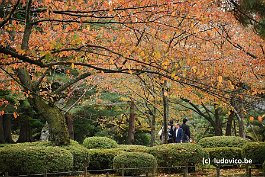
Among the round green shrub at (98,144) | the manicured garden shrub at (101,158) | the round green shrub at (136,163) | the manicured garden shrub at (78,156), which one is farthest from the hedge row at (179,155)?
the round green shrub at (98,144)

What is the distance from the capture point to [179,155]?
1398 centimetres

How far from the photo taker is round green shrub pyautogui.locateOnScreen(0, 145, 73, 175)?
11.9m

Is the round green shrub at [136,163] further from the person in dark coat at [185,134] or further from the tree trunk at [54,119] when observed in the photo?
the person in dark coat at [185,134]

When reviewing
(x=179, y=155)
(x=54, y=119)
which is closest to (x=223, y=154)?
(x=179, y=155)

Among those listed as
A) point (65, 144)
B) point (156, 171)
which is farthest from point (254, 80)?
point (65, 144)

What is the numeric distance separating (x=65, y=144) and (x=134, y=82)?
24.9 feet

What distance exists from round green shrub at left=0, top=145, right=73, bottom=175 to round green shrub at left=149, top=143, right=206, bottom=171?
398cm

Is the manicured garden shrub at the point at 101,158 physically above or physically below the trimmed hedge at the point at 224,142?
below

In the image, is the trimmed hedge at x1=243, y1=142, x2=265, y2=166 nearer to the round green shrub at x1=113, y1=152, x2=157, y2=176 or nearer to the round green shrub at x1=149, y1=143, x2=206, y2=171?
the round green shrub at x1=149, y1=143, x2=206, y2=171

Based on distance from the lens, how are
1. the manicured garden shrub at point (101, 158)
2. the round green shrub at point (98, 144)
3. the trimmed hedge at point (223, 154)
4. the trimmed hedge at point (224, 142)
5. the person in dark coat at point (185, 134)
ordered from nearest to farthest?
the manicured garden shrub at point (101, 158) < the trimmed hedge at point (223, 154) < the trimmed hedge at point (224, 142) < the round green shrub at point (98, 144) < the person in dark coat at point (185, 134)

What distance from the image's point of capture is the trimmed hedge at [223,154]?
15993mm

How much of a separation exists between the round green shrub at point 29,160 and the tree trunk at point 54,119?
1289mm

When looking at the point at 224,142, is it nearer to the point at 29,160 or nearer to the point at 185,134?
the point at 185,134

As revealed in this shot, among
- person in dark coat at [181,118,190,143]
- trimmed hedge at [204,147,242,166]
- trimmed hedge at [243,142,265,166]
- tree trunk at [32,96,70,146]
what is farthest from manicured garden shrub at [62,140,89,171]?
trimmed hedge at [243,142,265,166]
